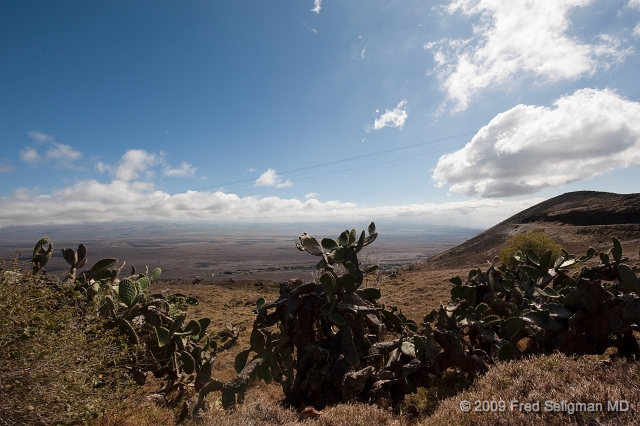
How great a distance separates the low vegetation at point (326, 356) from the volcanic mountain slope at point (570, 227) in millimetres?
42311

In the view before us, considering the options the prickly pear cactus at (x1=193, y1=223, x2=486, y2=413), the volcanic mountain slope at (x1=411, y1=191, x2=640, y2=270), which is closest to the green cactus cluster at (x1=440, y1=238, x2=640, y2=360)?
the prickly pear cactus at (x1=193, y1=223, x2=486, y2=413)

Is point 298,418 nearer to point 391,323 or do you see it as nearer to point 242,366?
point 242,366

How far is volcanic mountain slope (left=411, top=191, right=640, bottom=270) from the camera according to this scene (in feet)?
152

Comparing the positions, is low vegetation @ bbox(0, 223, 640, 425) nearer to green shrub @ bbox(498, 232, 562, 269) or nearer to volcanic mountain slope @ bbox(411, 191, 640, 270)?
green shrub @ bbox(498, 232, 562, 269)

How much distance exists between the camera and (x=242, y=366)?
5965mm

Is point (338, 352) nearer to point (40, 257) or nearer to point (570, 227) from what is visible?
point (40, 257)

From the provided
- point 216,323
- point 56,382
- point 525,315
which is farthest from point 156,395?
point 216,323

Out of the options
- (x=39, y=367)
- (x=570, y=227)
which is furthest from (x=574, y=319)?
(x=570, y=227)

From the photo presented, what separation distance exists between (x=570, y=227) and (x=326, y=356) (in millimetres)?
70756

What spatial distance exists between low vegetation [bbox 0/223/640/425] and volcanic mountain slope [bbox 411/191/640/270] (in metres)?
42.3

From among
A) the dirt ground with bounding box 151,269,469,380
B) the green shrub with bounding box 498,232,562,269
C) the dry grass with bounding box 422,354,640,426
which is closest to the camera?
the dry grass with bounding box 422,354,640,426

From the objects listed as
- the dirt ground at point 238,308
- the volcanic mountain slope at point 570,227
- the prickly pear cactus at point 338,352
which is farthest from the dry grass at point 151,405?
the volcanic mountain slope at point 570,227

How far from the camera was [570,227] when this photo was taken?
5703 cm
